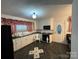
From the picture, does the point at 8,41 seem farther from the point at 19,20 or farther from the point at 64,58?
the point at 19,20

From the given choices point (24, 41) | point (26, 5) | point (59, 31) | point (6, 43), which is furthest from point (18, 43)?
point (6, 43)

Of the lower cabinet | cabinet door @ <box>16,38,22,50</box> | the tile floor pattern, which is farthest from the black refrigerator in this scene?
cabinet door @ <box>16,38,22,50</box>

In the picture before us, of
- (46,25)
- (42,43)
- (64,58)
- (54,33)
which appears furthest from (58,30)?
(64,58)

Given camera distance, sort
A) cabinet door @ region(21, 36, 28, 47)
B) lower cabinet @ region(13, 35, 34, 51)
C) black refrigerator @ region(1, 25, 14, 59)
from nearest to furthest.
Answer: black refrigerator @ region(1, 25, 14, 59)
lower cabinet @ region(13, 35, 34, 51)
cabinet door @ region(21, 36, 28, 47)

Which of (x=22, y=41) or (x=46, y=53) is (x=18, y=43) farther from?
(x=46, y=53)

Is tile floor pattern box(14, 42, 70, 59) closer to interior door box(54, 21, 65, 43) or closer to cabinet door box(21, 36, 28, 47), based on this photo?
cabinet door box(21, 36, 28, 47)

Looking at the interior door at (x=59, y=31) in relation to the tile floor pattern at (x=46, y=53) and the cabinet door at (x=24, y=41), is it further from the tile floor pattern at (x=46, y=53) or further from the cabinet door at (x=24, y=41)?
the cabinet door at (x=24, y=41)

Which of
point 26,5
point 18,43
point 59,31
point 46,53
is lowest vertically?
point 46,53

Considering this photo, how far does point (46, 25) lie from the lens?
5012mm

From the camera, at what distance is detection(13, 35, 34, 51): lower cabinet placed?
3879mm

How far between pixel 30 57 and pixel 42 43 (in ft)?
5.08

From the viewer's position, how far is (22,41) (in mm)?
4266

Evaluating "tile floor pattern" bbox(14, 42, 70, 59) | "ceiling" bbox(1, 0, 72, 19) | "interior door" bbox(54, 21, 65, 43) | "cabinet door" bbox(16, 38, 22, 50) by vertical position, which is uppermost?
"ceiling" bbox(1, 0, 72, 19)

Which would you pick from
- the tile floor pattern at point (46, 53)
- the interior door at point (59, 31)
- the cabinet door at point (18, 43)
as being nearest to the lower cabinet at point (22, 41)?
the cabinet door at point (18, 43)
